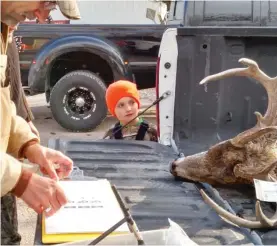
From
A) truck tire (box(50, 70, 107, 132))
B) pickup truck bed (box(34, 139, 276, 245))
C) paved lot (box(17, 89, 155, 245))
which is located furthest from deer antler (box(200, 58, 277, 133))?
truck tire (box(50, 70, 107, 132))

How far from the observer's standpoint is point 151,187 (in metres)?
3.71

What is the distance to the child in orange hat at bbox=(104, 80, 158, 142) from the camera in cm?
529

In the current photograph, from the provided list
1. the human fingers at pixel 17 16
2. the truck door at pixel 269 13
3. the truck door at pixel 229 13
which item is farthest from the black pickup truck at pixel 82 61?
the human fingers at pixel 17 16

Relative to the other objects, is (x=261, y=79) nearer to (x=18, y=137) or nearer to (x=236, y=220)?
(x=236, y=220)

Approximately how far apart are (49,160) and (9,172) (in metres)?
0.55

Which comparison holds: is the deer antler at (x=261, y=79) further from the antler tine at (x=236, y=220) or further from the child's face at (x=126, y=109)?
the child's face at (x=126, y=109)

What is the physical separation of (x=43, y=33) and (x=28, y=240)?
5069 mm

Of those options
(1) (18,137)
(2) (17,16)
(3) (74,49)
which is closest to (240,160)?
(1) (18,137)

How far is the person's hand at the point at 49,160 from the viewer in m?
2.97

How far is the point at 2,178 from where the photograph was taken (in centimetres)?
244

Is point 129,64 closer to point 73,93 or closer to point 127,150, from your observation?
point 73,93

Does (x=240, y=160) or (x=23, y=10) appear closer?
(x=23, y=10)

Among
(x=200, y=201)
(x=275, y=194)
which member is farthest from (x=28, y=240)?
(x=275, y=194)

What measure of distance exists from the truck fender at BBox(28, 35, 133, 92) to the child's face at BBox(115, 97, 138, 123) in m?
3.99
